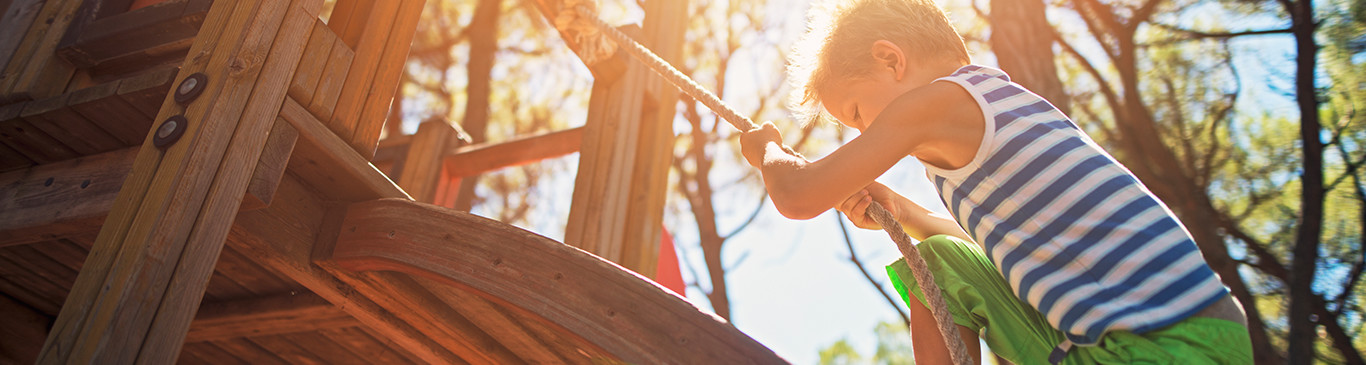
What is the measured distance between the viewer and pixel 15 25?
6.89 ft

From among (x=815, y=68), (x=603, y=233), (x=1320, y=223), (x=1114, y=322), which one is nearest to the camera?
(x=1114, y=322)

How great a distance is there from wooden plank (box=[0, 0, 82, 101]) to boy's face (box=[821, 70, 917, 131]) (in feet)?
5.56

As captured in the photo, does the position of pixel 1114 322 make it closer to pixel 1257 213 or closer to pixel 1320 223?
pixel 1320 223

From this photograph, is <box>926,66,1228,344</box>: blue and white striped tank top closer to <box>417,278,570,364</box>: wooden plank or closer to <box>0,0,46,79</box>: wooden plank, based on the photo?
<box>417,278,570,364</box>: wooden plank

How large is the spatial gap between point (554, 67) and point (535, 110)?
20.6 inches

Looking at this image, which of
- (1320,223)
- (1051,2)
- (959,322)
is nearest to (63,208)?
(959,322)

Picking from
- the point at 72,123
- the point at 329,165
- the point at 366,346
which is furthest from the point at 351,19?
the point at 366,346

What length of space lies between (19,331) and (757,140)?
82.5 inches

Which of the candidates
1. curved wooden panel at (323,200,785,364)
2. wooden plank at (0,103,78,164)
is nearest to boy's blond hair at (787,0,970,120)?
curved wooden panel at (323,200,785,364)

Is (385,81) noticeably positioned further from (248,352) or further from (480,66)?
(480,66)

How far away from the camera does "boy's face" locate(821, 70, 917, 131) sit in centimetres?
172

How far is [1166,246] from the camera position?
131 centimetres

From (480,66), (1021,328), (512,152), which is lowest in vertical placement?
(1021,328)

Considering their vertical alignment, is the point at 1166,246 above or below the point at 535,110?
below
